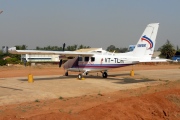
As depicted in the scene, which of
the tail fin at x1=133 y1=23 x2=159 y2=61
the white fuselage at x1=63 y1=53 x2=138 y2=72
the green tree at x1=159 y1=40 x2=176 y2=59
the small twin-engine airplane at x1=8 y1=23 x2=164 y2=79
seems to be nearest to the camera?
the tail fin at x1=133 y1=23 x2=159 y2=61

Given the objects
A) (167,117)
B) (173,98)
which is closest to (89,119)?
(167,117)

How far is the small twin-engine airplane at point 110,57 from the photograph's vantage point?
24531 millimetres

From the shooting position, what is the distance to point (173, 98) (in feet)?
48.3

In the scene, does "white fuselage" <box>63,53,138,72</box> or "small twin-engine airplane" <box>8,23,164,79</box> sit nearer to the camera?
"small twin-engine airplane" <box>8,23,164,79</box>

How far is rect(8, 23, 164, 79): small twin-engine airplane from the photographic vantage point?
2453 cm

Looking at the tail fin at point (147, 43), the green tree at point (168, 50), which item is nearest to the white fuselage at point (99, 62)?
the tail fin at point (147, 43)

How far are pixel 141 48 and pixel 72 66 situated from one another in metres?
8.05

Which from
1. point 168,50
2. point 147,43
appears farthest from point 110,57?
point 168,50

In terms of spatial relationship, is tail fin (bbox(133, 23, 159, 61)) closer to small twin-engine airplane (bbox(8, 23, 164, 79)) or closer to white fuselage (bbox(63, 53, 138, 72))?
small twin-engine airplane (bbox(8, 23, 164, 79))

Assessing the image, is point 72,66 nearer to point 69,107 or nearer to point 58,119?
point 69,107

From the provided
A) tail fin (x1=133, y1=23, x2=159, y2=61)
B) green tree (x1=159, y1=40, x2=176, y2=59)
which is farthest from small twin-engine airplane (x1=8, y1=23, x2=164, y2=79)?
green tree (x1=159, y1=40, x2=176, y2=59)

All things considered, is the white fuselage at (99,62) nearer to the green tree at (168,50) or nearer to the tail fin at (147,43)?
the tail fin at (147,43)

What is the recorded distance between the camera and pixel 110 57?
26.5 m

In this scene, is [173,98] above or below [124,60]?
below
